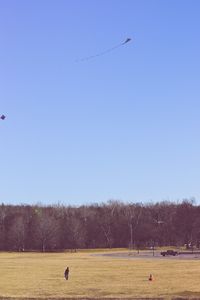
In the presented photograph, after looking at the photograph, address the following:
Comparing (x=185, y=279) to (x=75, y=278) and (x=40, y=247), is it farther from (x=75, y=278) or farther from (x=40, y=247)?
(x=40, y=247)

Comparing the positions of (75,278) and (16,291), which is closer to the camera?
(16,291)

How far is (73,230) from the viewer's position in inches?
7525

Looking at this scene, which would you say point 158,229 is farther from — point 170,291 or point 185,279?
point 170,291

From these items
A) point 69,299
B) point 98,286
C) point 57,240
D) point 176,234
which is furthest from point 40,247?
point 69,299

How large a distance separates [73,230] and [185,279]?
130 meters

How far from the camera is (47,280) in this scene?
66.2m

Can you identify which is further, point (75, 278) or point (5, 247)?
point (5, 247)

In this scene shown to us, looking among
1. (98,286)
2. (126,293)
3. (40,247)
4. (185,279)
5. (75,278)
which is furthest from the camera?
(40,247)

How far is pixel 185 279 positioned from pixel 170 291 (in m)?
12.8

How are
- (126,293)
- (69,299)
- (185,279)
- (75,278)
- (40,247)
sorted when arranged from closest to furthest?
(69,299), (126,293), (185,279), (75,278), (40,247)

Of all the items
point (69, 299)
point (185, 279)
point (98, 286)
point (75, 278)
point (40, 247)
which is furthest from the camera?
point (40, 247)

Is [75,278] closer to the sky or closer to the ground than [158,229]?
closer to the ground

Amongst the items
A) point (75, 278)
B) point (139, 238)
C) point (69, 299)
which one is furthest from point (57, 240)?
point (69, 299)

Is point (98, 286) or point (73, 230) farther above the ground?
point (73, 230)
